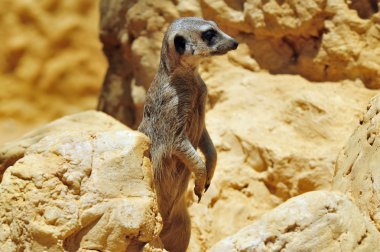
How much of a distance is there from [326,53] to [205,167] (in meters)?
1.73

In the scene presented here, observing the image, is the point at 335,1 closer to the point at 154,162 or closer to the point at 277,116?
the point at 277,116

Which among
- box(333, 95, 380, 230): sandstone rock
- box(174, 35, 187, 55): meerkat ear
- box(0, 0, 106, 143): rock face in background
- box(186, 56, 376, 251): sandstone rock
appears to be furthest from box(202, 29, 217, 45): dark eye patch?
box(0, 0, 106, 143): rock face in background

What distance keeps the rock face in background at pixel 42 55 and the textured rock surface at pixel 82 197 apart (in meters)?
6.70

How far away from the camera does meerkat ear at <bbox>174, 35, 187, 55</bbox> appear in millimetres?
3896

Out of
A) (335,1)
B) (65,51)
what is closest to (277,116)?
(335,1)

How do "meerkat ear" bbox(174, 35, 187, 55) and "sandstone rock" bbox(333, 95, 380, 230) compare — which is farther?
"meerkat ear" bbox(174, 35, 187, 55)

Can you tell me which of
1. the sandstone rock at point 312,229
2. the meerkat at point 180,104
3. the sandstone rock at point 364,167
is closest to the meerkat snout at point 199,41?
the meerkat at point 180,104

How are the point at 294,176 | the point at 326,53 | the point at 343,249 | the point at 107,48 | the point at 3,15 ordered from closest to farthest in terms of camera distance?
the point at 343,249 < the point at 294,176 < the point at 326,53 < the point at 107,48 < the point at 3,15

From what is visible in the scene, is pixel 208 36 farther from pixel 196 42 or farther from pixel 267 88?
pixel 267 88

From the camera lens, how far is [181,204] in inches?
171

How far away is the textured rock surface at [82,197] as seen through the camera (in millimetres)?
3219

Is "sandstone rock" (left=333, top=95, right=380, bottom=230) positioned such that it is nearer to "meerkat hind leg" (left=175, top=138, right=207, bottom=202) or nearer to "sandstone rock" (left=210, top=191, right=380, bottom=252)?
"sandstone rock" (left=210, top=191, right=380, bottom=252)

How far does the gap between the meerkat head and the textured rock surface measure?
66cm

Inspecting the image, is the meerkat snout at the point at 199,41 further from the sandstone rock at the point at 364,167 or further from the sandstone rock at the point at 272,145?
the sandstone rock at the point at 272,145
